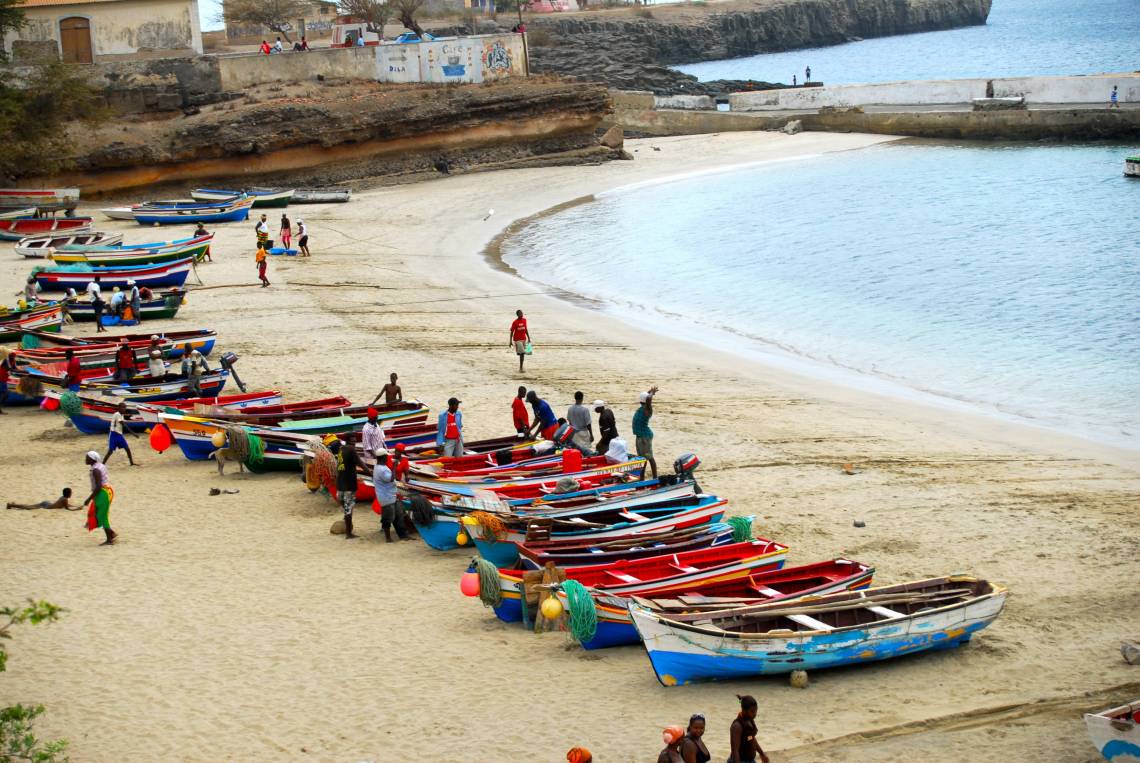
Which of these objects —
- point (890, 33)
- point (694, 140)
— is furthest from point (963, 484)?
point (890, 33)

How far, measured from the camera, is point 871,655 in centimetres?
1173

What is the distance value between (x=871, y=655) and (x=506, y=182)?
139 ft

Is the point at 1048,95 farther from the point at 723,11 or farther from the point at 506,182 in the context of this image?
the point at 723,11

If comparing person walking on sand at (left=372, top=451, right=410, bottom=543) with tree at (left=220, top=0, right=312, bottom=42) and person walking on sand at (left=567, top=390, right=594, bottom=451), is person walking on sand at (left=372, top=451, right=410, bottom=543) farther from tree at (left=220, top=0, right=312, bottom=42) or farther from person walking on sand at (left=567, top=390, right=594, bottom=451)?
tree at (left=220, top=0, right=312, bottom=42)

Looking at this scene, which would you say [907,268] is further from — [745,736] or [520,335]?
[745,736]

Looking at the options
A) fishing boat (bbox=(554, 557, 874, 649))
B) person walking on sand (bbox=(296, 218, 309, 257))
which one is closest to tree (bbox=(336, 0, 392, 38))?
person walking on sand (bbox=(296, 218, 309, 257))

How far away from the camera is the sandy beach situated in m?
10.8

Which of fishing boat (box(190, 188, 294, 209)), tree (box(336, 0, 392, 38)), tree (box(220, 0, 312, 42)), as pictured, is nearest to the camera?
fishing boat (box(190, 188, 294, 209))

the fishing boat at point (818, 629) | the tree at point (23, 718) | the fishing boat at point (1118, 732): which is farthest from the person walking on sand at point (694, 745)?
the tree at point (23, 718)

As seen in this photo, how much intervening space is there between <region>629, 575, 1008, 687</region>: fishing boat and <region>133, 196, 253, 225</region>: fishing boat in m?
34.2

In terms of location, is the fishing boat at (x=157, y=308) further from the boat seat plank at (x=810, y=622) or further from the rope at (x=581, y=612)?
the boat seat plank at (x=810, y=622)

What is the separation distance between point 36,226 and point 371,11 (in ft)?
117

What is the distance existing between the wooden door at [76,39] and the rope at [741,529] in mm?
44410

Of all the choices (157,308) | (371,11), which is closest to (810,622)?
(157,308)
